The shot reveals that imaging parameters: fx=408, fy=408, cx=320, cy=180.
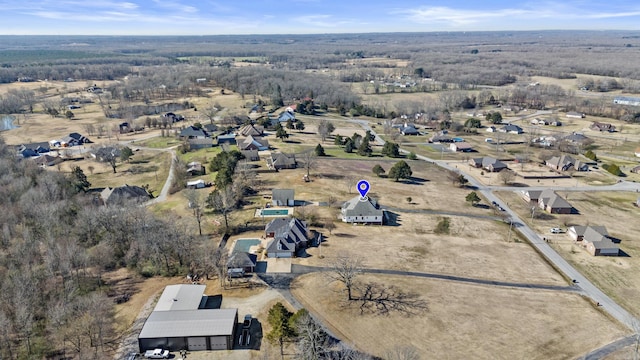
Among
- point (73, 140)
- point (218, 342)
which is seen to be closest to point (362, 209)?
point (218, 342)

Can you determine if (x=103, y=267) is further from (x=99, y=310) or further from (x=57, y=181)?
(x=57, y=181)

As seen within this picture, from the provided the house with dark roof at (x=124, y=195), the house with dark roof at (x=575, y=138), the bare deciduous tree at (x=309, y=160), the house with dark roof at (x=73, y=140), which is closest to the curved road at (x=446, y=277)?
the house with dark roof at (x=124, y=195)

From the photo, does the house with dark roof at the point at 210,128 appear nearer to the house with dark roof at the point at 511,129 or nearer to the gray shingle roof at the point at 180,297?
the gray shingle roof at the point at 180,297

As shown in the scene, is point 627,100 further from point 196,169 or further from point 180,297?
point 180,297

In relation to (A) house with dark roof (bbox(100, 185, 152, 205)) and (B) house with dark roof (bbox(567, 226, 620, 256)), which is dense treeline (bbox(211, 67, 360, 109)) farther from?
(B) house with dark roof (bbox(567, 226, 620, 256))

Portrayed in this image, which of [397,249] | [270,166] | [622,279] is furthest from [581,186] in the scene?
[270,166]

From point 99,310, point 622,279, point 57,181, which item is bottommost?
point 622,279
